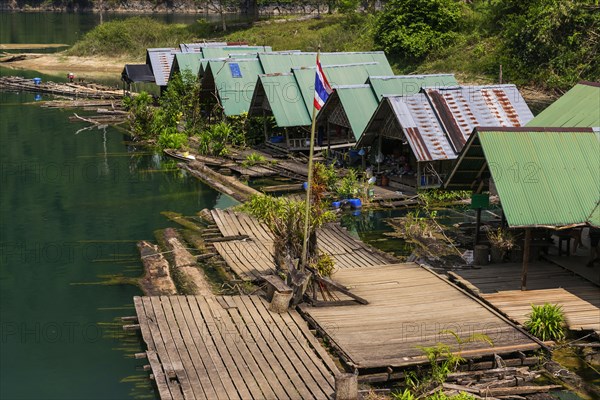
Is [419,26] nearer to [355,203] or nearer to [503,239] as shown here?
[355,203]

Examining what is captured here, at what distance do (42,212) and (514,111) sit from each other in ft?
55.4

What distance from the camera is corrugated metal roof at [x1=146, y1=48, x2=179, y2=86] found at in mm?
49219

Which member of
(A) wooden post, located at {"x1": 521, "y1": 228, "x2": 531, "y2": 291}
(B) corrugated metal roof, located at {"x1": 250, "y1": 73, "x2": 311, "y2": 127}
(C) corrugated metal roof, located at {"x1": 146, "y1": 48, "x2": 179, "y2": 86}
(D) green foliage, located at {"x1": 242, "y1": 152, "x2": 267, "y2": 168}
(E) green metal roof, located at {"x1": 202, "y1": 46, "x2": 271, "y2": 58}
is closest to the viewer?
(A) wooden post, located at {"x1": 521, "y1": 228, "x2": 531, "y2": 291}

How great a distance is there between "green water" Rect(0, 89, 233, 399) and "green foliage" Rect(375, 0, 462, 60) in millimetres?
20602

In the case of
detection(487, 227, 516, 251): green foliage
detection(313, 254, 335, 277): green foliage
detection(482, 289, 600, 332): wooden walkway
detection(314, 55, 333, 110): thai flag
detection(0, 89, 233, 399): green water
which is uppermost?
detection(314, 55, 333, 110): thai flag

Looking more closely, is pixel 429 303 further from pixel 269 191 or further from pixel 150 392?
pixel 269 191

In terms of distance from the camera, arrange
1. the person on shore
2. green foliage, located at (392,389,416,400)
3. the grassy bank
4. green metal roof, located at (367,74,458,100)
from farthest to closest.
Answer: the grassy bank
green metal roof, located at (367,74,458,100)
the person on shore
green foliage, located at (392,389,416,400)

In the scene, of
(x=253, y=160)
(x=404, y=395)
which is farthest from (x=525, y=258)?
(x=253, y=160)

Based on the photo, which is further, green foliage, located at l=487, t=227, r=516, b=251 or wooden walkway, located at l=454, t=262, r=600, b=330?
green foliage, located at l=487, t=227, r=516, b=251

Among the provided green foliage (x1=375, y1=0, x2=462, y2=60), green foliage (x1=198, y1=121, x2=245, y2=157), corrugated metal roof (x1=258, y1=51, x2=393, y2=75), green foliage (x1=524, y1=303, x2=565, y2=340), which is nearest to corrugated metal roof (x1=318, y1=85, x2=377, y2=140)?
green foliage (x1=198, y1=121, x2=245, y2=157)

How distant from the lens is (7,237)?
2661 cm

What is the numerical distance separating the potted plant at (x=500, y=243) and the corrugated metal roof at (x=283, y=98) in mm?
14899

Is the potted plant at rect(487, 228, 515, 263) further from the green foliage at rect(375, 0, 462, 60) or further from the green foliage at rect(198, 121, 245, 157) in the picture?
the green foliage at rect(375, 0, 462, 60)

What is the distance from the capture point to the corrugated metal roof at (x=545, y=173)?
18484 millimetres
